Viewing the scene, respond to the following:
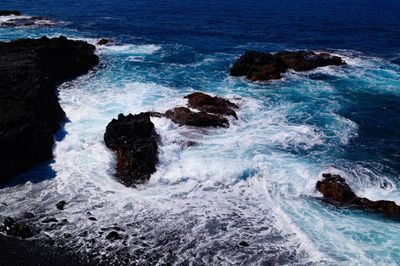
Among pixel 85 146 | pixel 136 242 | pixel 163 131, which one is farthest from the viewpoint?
pixel 163 131

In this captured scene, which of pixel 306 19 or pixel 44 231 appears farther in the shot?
pixel 306 19

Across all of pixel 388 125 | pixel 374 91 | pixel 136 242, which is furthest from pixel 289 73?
pixel 136 242

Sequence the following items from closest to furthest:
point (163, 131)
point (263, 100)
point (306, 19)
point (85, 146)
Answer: point (85, 146), point (163, 131), point (263, 100), point (306, 19)

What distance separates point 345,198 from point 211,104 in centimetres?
1202

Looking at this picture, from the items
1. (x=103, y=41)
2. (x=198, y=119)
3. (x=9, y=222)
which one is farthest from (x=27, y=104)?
(x=103, y=41)

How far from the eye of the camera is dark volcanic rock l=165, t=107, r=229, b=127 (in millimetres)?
24469

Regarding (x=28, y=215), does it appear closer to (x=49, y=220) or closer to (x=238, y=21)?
(x=49, y=220)

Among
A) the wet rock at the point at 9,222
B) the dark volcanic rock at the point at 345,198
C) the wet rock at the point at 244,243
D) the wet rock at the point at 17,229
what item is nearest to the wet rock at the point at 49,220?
the wet rock at the point at 17,229

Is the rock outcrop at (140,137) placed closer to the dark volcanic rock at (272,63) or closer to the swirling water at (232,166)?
the swirling water at (232,166)

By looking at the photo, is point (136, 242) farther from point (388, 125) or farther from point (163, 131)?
point (388, 125)

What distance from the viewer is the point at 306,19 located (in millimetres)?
62688

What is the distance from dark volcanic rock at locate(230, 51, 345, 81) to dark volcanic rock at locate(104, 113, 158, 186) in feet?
49.9

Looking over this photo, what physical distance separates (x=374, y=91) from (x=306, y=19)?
112 ft

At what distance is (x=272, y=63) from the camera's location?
35594 millimetres
